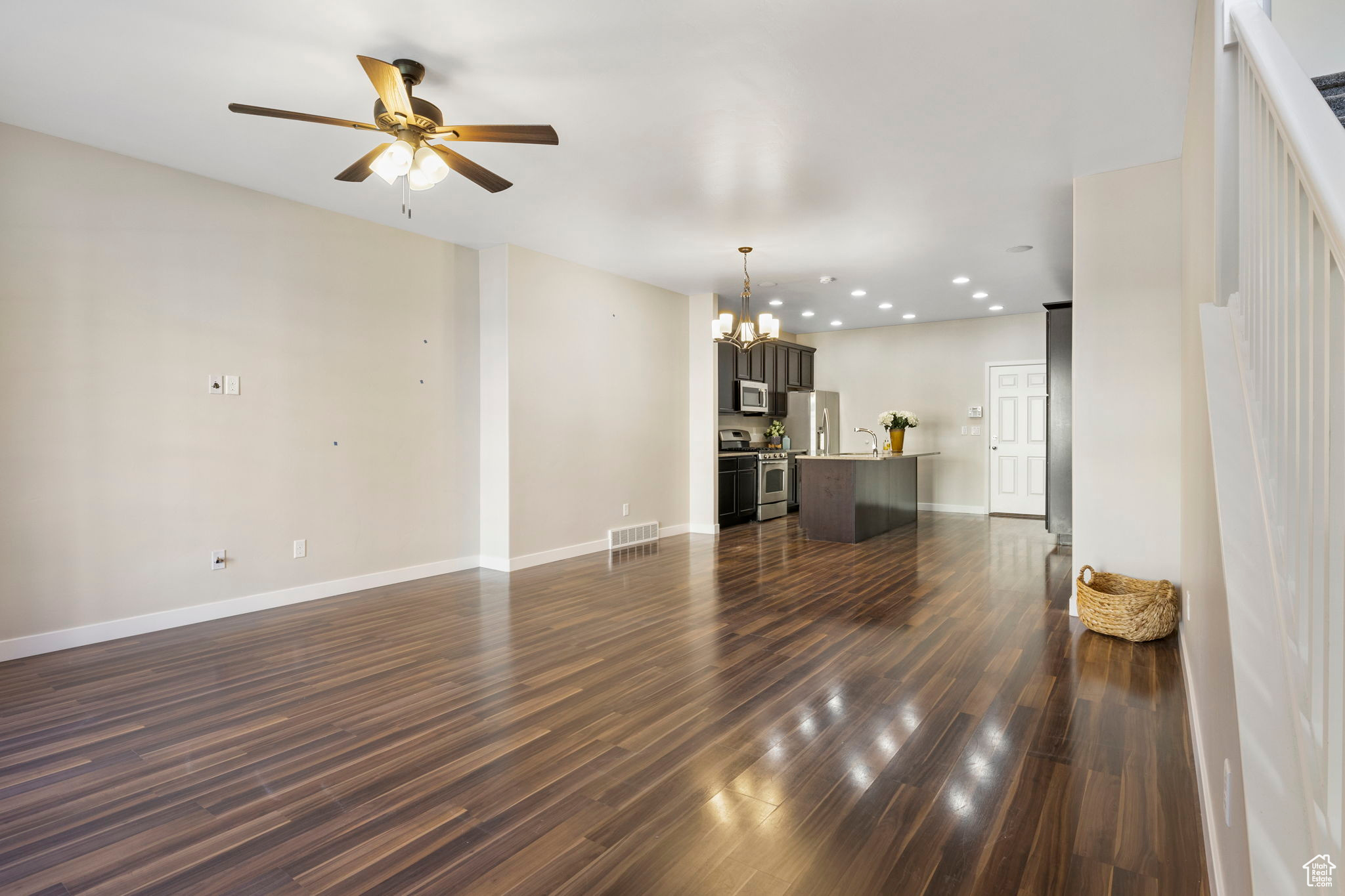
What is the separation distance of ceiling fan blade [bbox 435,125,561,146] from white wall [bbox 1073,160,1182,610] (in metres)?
3.22

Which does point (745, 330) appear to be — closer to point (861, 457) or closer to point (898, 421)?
point (861, 457)

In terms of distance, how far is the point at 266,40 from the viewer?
2783 mm

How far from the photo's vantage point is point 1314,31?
219 centimetres

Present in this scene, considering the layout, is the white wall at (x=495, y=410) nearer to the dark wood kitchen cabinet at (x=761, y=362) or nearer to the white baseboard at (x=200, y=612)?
the white baseboard at (x=200, y=612)

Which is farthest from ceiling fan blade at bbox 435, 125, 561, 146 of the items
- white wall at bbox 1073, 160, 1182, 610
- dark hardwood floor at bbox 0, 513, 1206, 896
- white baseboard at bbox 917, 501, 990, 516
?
white baseboard at bbox 917, 501, 990, 516

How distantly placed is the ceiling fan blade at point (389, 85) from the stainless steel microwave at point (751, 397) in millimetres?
6200

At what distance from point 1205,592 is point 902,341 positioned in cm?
824

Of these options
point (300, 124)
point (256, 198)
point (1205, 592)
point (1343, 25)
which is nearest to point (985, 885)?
point (1205, 592)

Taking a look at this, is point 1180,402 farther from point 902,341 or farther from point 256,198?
point 902,341

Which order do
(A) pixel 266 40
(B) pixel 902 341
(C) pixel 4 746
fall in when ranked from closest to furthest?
1. (C) pixel 4 746
2. (A) pixel 266 40
3. (B) pixel 902 341

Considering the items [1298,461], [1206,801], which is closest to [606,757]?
[1206,801]

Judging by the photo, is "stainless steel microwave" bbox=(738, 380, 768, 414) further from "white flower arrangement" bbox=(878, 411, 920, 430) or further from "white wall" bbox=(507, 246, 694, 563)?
"white flower arrangement" bbox=(878, 411, 920, 430)

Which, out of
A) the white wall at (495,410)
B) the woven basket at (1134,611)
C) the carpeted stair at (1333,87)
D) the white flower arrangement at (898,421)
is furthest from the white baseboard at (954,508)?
the carpeted stair at (1333,87)

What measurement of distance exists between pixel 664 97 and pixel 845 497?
478cm
